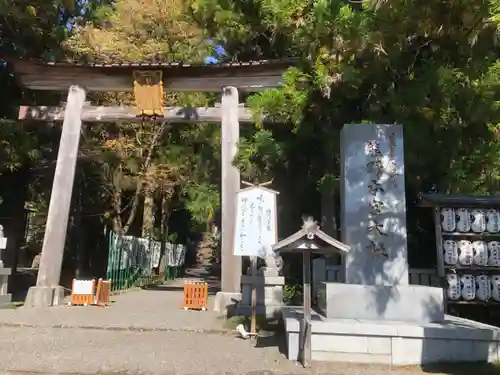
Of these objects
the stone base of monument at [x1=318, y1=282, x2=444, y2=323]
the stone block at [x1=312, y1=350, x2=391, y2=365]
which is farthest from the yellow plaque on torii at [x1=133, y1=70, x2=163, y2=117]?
the stone block at [x1=312, y1=350, x2=391, y2=365]

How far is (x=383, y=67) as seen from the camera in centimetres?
799

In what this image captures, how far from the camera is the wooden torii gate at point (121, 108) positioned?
39.2 ft

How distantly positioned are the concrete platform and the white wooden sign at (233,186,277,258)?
2300 millimetres

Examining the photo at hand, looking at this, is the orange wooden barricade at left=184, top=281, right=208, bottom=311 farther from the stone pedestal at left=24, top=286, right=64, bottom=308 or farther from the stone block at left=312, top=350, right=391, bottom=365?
the stone block at left=312, top=350, right=391, bottom=365

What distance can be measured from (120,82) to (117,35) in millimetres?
5690

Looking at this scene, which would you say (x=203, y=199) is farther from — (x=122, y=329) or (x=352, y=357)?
(x=352, y=357)

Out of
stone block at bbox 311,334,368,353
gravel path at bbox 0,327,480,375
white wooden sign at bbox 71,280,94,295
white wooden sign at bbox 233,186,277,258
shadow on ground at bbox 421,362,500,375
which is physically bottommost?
gravel path at bbox 0,327,480,375

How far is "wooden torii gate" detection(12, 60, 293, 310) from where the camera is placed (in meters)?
11.9

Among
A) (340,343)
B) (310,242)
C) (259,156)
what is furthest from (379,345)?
(259,156)

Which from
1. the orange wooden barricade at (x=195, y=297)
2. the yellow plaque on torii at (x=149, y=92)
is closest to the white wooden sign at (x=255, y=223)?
the orange wooden barricade at (x=195, y=297)

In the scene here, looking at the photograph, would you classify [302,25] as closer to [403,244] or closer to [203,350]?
[403,244]

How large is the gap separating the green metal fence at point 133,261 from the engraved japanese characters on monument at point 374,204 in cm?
1095

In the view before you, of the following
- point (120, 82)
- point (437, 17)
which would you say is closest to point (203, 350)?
point (437, 17)

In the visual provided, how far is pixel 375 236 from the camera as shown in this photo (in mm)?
7594
